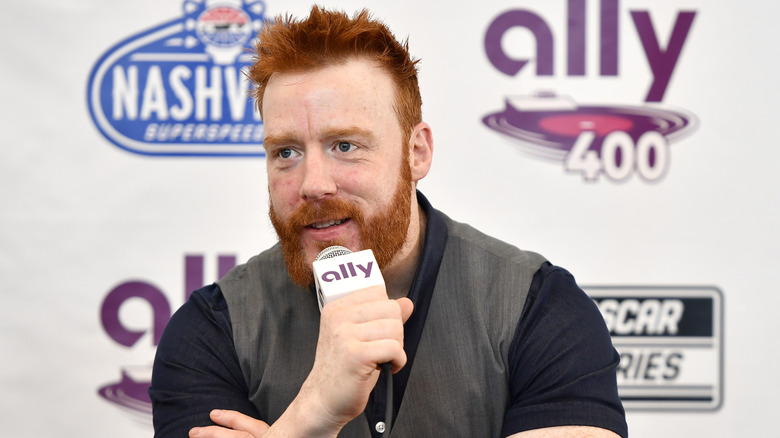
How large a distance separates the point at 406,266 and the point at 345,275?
20.1 inches

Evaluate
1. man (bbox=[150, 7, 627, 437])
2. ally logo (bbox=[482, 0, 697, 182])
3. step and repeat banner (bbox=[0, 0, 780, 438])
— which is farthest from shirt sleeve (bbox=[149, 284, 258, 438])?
ally logo (bbox=[482, 0, 697, 182])

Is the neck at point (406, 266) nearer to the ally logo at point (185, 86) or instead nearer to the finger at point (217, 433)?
the finger at point (217, 433)

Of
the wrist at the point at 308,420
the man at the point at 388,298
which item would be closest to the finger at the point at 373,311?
the wrist at the point at 308,420

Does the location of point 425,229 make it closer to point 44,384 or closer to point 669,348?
point 669,348

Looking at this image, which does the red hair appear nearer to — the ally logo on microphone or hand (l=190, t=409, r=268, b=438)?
the ally logo on microphone

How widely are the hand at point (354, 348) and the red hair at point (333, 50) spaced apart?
0.54m

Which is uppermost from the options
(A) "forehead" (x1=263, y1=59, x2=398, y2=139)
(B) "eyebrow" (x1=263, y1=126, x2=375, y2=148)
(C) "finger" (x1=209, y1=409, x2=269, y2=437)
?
(A) "forehead" (x1=263, y1=59, x2=398, y2=139)

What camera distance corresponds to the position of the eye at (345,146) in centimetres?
133

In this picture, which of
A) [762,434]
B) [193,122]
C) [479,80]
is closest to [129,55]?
[193,122]

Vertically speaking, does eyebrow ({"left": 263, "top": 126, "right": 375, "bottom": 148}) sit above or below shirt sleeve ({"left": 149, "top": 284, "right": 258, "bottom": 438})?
above

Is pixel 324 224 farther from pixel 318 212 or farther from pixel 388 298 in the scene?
pixel 388 298

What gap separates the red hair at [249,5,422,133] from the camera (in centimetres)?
136

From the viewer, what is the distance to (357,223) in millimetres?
1336

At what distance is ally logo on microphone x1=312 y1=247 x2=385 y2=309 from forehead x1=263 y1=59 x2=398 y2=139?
0.34 metres
